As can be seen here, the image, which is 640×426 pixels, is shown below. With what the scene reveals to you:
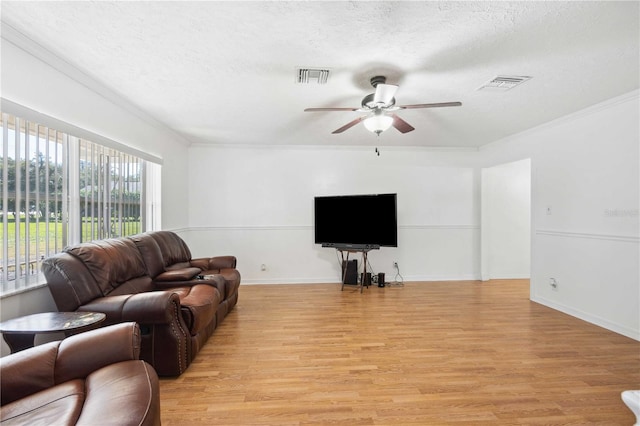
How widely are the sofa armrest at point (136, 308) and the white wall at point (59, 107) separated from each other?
0.44m

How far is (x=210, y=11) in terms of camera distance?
1.76 m

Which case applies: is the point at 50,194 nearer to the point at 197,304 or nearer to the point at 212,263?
the point at 197,304

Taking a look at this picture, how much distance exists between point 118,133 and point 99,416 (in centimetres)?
291

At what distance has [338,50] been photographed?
7.10ft

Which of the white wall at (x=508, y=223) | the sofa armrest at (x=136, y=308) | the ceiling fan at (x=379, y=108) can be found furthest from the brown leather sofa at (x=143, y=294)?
the white wall at (x=508, y=223)

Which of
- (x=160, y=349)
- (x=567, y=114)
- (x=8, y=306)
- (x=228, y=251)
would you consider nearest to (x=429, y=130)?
(x=567, y=114)

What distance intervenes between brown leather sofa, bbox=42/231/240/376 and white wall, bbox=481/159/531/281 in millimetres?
4903

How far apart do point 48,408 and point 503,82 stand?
3.71m

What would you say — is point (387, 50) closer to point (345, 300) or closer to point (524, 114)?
point (524, 114)

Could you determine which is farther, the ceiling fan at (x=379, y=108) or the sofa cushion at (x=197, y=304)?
the ceiling fan at (x=379, y=108)

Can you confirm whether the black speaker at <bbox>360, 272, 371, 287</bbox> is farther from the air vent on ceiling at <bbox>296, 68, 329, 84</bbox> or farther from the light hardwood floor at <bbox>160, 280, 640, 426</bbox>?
the air vent on ceiling at <bbox>296, 68, 329, 84</bbox>

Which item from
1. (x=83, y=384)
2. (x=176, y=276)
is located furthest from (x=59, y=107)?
(x=83, y=384)

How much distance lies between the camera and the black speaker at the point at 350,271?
5.08 metres

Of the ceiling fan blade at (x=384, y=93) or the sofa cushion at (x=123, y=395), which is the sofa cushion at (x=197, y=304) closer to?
the sofa cushion at (x=123, y=395)
